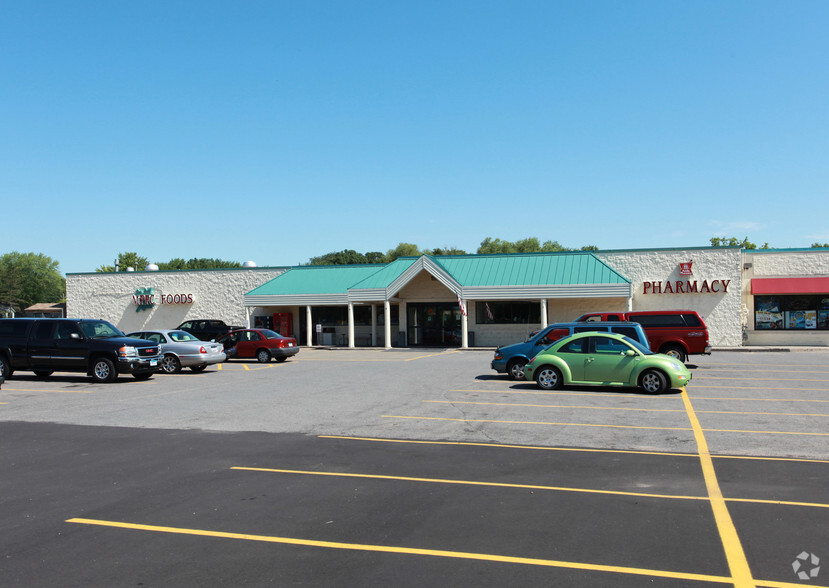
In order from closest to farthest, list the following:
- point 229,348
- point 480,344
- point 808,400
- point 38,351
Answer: point 808,400 → point 38,351 → point 229,348 → point 480,344

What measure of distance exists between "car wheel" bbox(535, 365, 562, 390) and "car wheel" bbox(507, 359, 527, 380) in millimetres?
2114

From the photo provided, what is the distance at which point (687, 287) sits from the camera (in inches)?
1415

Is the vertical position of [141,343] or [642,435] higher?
[141,343]

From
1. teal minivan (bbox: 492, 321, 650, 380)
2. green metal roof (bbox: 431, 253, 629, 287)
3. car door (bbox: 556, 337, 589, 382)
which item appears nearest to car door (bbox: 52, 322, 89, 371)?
teal minivan (bbox: 492, 321, 650, 380)

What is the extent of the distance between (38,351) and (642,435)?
1800 centimetres

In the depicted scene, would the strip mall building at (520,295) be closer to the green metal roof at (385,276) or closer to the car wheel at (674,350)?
the green metal roof at (385,276)

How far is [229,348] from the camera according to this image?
2825 cm

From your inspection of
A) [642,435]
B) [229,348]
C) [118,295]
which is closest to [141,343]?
[229,348]

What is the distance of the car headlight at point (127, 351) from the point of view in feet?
65.2

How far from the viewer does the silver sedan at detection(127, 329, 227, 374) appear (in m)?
22.9

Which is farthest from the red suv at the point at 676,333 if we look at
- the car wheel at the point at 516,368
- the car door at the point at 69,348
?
the car door at the point at 69,348

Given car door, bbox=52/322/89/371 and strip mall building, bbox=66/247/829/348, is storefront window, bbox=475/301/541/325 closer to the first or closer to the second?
strip mall building, bbox=66/247/829/348

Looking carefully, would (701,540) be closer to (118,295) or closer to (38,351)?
(38,351)

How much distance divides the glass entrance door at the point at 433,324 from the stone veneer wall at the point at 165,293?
1052cm
